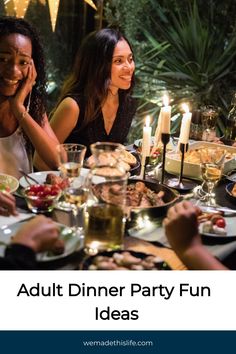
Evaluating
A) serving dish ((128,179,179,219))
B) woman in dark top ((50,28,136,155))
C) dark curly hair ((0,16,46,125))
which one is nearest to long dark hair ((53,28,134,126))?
woman in dark top ((50,28,136,155))

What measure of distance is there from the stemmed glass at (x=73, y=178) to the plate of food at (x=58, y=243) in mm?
67

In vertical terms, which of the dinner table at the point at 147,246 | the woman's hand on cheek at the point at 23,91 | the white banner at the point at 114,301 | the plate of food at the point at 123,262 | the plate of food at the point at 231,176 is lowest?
the white banner at the point at 114,301

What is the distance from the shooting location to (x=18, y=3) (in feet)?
8.19

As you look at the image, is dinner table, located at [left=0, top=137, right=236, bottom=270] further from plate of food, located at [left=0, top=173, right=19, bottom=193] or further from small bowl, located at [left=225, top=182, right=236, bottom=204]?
small bowl, located at [left=225, top=182, right=236, bottom=204]

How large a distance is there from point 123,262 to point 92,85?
4.90 ft

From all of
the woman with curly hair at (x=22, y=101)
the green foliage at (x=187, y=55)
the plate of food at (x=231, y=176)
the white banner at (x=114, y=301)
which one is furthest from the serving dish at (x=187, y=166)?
the green foliage at (x=187, y=55)

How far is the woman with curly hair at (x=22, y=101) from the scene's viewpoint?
2.00 meters

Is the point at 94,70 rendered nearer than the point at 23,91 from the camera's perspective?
No

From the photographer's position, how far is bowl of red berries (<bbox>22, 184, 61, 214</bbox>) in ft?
4.65

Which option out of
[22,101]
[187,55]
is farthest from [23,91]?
[187,55]

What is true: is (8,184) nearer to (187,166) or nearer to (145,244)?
(145,244)

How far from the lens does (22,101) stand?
2.07m

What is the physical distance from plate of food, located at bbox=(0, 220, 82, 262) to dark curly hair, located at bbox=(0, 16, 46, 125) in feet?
3.20

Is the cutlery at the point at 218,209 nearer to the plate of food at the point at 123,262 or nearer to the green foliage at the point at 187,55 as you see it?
the plate of food at the point at 123,262
